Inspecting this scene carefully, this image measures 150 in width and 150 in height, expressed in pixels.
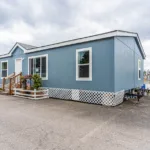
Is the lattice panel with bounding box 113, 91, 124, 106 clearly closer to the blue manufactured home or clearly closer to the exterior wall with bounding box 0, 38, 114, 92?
the blue manufactured home

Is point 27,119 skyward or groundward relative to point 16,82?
groundward

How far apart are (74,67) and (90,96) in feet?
6.58

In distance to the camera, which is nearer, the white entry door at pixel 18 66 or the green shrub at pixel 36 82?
the green shrub at pixel 36 82

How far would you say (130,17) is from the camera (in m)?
9.21

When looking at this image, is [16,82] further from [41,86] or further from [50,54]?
[50,54]

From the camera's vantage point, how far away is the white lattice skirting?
6.80m

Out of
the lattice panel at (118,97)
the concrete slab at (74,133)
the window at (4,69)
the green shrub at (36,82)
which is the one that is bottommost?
the concrete slab at (74,133)

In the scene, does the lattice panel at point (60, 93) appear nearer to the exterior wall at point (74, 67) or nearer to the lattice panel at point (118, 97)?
the exterior wall at point (74, 67)

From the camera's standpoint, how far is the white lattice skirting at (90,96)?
268 inches

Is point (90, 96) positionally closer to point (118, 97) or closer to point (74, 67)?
point (118, 97)

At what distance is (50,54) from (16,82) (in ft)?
14.4

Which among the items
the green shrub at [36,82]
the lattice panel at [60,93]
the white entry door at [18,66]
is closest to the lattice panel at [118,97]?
the lattice panel at [60,93]

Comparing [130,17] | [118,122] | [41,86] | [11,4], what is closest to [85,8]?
[130,17]

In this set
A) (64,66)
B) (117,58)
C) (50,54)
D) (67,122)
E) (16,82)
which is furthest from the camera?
(16,82)
